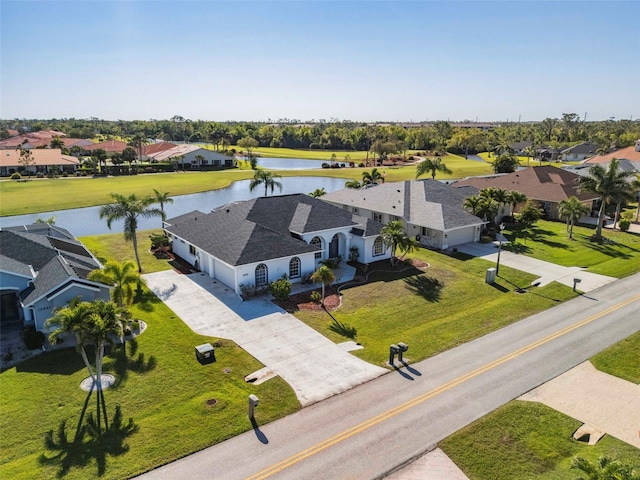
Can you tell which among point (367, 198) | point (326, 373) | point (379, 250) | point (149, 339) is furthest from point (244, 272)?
point (367, 198)

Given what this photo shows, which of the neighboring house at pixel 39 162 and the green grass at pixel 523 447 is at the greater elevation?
the neighboring house at pixel 39 162

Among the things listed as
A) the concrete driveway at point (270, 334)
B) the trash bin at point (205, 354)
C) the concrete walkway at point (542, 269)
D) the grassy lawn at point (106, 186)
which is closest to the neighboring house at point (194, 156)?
the grassy lawn at point (106, 186)

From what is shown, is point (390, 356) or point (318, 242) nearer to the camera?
point (390, 356)

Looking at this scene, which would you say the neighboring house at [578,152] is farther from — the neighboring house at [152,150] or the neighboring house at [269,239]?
the neighboring house at [269,239]

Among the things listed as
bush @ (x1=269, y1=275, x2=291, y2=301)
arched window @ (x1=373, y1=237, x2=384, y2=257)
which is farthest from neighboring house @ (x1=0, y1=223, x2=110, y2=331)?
arched window @ (x1=373, y1=237, x2=384, y2=257)

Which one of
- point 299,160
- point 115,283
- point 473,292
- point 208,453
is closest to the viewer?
point 208,453

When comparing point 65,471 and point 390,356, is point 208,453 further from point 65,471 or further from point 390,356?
point 390,356
